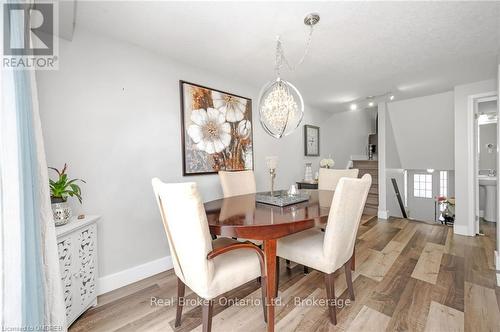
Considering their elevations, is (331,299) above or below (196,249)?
below

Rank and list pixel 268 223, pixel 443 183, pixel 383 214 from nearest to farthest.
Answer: pixel 268 223 < pixel 383 214 < pixel 443 183

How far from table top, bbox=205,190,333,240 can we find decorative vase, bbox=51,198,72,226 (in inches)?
39.3

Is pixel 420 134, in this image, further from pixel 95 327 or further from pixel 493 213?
pixel 95 327

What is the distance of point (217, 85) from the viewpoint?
2709 mm

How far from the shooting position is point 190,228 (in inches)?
45.7

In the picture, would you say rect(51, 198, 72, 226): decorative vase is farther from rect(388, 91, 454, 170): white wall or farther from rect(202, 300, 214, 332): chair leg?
rect(388, 91, 454, 170): white wall

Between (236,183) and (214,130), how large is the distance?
2.36 ft

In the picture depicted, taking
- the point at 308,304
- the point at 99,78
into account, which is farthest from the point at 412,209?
→ the point at 99,78

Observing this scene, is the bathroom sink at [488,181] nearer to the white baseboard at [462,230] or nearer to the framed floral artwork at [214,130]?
the white baseboard at [462,230]

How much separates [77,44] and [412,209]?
25.4ft

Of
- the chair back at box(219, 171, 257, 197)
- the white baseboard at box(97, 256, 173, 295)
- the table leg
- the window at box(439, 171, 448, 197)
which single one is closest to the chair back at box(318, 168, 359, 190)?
the chair back at box(219, 171, 257, 197)

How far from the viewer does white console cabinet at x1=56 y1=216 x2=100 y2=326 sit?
4.64 feet

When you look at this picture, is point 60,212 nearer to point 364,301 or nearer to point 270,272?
point 270,272

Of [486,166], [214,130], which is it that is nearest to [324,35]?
[214,130]
